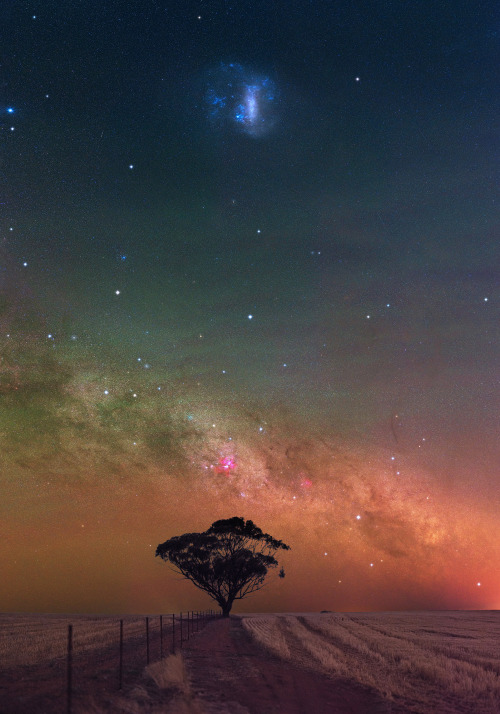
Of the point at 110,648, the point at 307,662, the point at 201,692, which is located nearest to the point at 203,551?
the point at 110,648

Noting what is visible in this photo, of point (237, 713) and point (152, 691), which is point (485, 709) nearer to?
point (237, 713)

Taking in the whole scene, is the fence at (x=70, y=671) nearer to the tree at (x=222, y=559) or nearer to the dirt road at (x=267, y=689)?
the dirt road at (x=267, y=689)

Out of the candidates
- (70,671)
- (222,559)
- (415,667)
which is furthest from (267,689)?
(222,559)

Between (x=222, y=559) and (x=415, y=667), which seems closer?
(x=415, y=667)

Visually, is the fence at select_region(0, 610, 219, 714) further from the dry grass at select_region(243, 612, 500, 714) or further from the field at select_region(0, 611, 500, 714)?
the dry grass at select_region(243, 612, 500, 714)

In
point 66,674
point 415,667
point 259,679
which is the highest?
point 66,674

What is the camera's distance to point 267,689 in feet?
56.1

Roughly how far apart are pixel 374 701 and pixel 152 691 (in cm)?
627

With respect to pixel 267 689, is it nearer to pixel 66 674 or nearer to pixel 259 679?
pixel 259 679

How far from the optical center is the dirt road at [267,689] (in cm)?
1459

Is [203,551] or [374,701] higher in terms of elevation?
[203,551]

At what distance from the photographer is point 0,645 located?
30.2 meters

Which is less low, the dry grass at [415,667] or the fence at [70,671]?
the fence at [70,671]

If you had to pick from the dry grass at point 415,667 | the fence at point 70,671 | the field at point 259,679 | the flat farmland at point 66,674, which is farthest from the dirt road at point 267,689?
the fence at point 70,671
